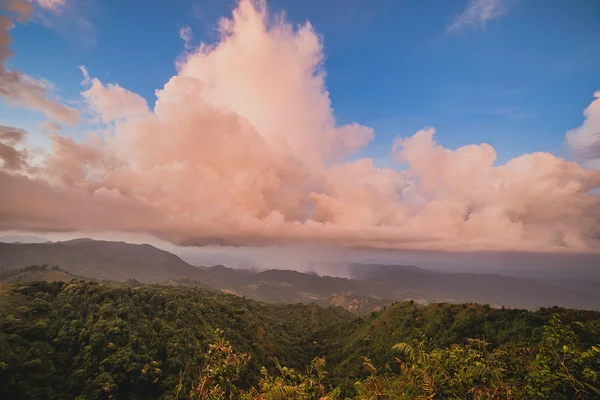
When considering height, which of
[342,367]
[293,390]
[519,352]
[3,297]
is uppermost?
[519,352]

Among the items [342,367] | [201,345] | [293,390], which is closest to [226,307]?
[201,345]

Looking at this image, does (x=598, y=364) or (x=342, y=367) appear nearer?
(x=598, y=364)

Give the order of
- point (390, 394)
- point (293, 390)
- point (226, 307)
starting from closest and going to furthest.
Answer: point (390, 394) < point (293, 390) < point (226, 307)

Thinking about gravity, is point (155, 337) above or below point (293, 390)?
below

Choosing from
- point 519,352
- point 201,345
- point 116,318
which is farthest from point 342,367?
point 519,352

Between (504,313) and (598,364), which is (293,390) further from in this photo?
(504,313)

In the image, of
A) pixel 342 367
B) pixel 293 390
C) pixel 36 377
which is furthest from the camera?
pixel 342 367
